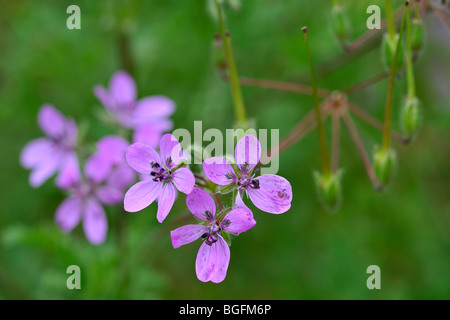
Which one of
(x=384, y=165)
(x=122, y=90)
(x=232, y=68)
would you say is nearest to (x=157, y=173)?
(x=232, y=68)

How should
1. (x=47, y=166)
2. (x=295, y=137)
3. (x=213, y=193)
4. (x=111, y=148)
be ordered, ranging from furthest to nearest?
(x=47, y=166), (x=111, y=148), (x=295, y=137), (x=213, y=193)

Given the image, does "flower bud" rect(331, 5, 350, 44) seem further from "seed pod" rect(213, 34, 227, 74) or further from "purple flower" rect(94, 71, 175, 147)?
"purple flower" rect(94, 71, 175, 147)

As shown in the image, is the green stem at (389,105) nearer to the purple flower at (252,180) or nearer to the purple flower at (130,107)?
the purple flower at (252,180)

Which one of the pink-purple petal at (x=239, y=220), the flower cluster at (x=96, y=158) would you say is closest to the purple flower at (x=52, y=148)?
the flower cluster at (x=96, y=158)

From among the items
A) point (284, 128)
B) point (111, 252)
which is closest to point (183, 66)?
point (284, 128)

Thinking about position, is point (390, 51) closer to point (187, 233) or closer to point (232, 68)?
point (232, 68)
